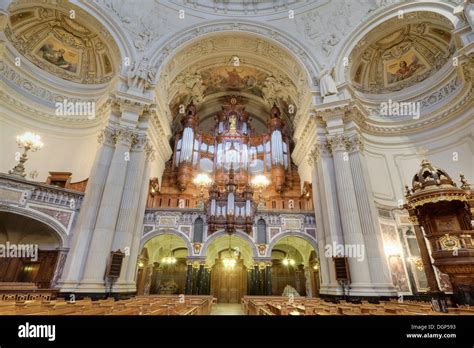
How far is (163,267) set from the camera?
14344mm

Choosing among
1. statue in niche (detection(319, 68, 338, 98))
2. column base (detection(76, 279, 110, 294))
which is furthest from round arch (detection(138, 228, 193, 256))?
statue in niche (detection(319, 68, 338, 98))

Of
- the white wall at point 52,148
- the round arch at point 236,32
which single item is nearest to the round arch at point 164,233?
the white wall at point 52,148

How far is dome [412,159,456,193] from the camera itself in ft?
22.3

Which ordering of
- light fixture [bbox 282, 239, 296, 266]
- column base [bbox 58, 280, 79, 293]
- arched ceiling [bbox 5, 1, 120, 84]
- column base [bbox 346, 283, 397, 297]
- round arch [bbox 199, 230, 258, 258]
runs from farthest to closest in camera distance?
light fixture [bbox 282, 239, 296, 266] < arched ceiling [bbox 5, 1, 120, 84] < round arch [bbox 199, 230, 258, 258] < column base [bbox 346, 283, 397, 297] < column base [bbox 58, 280, 79, 293]

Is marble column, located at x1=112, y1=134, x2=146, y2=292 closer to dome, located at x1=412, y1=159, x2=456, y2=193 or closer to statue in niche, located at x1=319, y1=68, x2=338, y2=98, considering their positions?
statue in niche, located at x1=319, y1=68, x2=338, y2=98

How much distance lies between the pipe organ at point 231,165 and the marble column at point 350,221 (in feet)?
9.60

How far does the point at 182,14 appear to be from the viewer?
1272 cm

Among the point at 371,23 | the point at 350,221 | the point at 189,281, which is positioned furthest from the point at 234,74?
the point at 189,281

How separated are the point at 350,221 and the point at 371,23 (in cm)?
970

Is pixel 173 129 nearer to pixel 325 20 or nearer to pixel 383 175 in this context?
pixel 325 20

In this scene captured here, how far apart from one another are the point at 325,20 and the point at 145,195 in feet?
42.2

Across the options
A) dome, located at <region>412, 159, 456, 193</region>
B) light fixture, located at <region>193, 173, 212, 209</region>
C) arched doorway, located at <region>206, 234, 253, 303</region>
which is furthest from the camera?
arched doorway, located at <region>206, 234, 253, 303</region>

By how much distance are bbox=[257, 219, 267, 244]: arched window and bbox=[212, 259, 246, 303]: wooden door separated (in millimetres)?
4317
